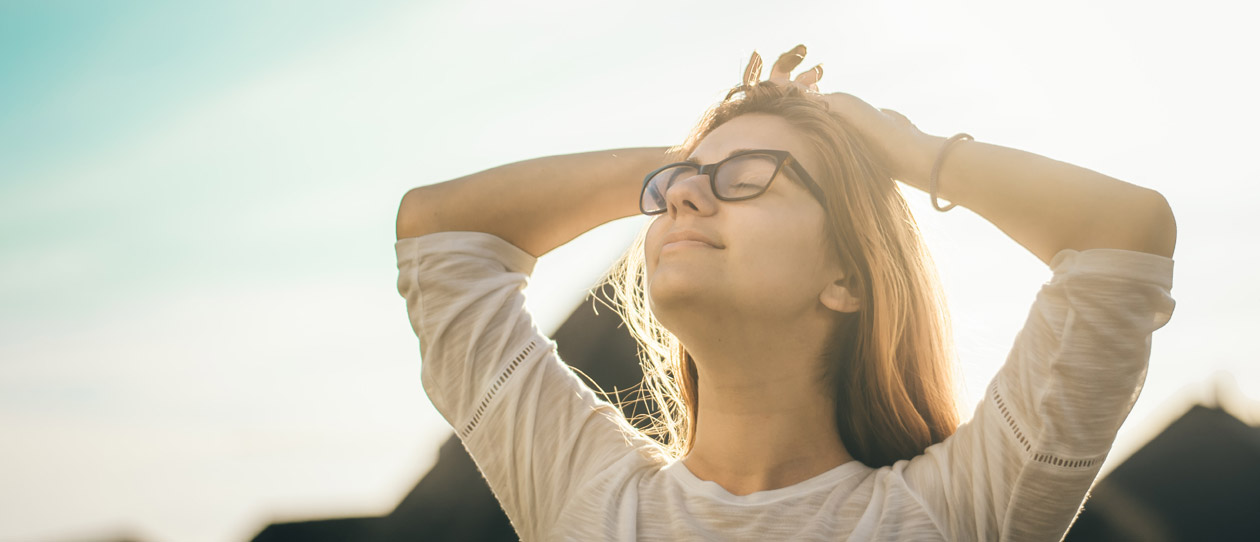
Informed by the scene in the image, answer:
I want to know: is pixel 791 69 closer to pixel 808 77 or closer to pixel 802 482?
pixel 808 77

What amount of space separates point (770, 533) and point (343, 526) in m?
4.25

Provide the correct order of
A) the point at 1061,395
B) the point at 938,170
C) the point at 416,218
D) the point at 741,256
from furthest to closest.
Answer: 1. the point at 416,218
2. the point at 741,256
3. the point at 938,170
4. the point at 1061,395

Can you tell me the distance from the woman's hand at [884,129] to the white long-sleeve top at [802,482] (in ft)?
1.45

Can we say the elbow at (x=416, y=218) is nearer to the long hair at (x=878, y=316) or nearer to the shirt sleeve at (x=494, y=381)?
the shirt sleeve at (x=494, y=381)

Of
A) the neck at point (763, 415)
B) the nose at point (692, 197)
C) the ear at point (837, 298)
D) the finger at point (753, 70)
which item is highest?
the finger at point (753, 70)

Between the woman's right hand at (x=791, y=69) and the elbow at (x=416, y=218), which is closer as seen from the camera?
the elbow at (x=416, y=218)

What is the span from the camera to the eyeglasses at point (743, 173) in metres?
2.21

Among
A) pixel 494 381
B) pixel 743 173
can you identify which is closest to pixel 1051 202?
pixel 743 173

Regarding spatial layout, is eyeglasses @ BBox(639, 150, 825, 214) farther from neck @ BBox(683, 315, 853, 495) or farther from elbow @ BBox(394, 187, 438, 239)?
elbow @ BBox(394, 187, 438, 239)

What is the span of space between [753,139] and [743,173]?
0.66 feet

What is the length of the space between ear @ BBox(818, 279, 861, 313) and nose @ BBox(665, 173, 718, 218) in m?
0.41

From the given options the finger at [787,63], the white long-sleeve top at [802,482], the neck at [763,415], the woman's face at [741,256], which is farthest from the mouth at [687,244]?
the finger at [787,63]

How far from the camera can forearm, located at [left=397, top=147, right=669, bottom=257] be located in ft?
7.87

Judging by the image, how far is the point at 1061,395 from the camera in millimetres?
1656
